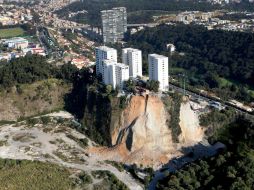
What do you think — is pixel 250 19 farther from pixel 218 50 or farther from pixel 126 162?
pixel 126 162

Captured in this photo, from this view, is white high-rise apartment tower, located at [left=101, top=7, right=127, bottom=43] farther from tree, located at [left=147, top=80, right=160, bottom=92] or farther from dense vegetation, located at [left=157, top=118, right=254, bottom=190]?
dense vegetation, located at [left=157, top=118, right=254, bottom=190]

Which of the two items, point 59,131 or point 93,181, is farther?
point 59,131

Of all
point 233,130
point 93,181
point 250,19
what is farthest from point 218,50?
point 93,181

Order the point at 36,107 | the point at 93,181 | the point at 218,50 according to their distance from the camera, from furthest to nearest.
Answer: the point at 218,50 < the point at 36,107 < the point at 93,181

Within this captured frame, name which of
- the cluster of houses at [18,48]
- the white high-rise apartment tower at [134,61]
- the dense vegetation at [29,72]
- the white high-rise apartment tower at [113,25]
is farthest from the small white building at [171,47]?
the white high-rise apartment tower at [134,61]

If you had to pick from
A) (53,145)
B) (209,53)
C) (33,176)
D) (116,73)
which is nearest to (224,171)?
Answer: (33,176)

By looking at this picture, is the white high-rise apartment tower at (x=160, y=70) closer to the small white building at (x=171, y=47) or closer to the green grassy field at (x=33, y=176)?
the green grassy field at (x=33, y=176)

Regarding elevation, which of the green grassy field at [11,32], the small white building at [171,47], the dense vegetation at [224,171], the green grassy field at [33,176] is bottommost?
the green grassy field at [33,176]
